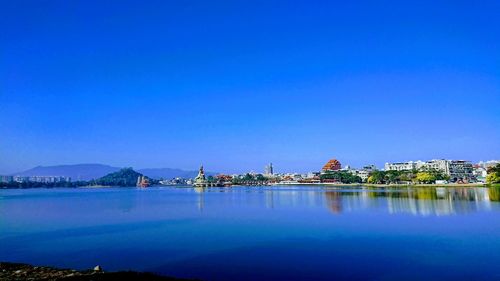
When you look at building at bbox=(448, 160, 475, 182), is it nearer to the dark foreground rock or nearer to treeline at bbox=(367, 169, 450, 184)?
treeline at bbox=(367, 169, 450, 184)

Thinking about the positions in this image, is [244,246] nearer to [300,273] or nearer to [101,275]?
[300,273]

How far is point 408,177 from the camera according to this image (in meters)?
128

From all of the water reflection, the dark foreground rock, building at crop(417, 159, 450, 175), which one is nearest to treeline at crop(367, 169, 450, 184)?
building at crop(417, 159, 450, 175)

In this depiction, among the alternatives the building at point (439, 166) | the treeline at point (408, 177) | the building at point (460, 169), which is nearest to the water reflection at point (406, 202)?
the treeline at point (408, 177)

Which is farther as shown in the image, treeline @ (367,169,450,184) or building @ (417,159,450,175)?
building @ (417,159,450,175)

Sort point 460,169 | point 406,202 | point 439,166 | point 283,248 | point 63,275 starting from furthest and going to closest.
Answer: point 439,166, point 460,169, point 406,202, point 283,248, point 63,275

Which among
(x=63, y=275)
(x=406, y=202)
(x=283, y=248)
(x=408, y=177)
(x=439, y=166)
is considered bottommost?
→ (x=283, y=248)

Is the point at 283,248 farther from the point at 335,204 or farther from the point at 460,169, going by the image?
the point at 460,169

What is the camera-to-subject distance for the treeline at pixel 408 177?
117m

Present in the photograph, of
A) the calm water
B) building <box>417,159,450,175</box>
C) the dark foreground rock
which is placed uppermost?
building <box>417,159,450,175</box>

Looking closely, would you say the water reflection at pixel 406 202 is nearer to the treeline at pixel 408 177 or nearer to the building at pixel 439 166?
the treeline at pixel 408 177

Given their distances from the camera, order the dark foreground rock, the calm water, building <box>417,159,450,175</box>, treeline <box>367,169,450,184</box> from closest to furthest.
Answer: the dark foreground rock
the calm water
treeline <box>367,169,450,184</box>
building <box>417,159,450,175</box>

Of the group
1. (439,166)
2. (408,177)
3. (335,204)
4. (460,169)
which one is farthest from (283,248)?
(460,169)

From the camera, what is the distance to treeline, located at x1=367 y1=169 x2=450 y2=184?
117125mm
